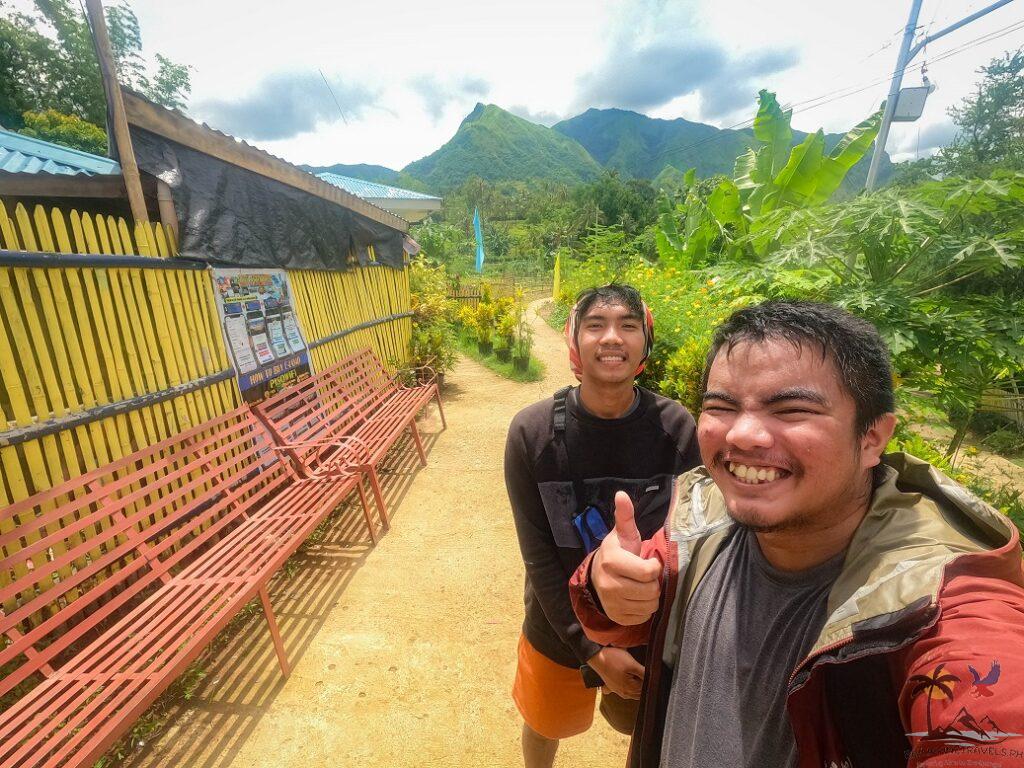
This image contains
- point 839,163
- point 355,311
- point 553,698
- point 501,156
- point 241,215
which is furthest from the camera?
point 501,156

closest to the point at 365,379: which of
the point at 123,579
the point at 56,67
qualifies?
the point at 123,579

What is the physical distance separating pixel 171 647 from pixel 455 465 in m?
3.35

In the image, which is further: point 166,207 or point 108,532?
point 166,207

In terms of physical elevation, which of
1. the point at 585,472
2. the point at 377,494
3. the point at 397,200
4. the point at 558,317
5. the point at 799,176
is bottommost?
the point at 377,494

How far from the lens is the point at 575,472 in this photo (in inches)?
66.7

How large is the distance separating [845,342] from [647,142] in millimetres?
175122

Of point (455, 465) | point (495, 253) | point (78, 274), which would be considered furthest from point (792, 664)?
point (495, 253)

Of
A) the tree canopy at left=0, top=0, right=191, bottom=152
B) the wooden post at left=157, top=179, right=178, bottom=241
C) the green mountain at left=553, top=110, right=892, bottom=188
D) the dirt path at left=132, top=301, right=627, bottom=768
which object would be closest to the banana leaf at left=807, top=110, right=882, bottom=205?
the dirt path at left=132, top=301, right=627, bottom=768

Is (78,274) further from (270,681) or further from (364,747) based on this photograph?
(364,747)

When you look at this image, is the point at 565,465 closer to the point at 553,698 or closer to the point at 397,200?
the point at 553,698

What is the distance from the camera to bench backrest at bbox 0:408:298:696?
6.84 feet

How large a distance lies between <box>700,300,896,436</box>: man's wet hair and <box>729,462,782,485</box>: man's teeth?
190 millimetres

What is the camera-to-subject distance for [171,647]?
210cm

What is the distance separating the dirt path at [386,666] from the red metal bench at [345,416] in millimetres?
589
